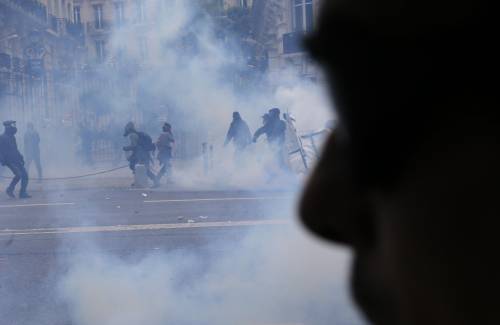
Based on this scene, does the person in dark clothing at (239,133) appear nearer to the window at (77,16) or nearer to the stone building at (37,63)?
the stone building at (37,63)

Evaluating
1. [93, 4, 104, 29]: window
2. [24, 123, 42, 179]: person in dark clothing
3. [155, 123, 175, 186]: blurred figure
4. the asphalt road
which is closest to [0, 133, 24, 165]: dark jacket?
the asphalt road

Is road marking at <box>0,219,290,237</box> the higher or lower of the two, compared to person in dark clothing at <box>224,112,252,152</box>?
lower

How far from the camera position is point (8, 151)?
1308 cm

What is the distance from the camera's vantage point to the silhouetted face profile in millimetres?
478

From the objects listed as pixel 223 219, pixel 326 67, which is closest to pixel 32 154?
pixel 223 219

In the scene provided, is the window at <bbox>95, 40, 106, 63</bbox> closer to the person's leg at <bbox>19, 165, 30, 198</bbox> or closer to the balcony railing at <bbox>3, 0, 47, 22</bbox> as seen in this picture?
the balcony railing at <bbox>3, 0, 47, 22</bbox>

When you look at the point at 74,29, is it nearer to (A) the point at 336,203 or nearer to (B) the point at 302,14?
(B) the point at 302,14

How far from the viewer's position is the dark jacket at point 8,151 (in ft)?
42.7

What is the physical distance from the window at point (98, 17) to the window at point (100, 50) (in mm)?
806

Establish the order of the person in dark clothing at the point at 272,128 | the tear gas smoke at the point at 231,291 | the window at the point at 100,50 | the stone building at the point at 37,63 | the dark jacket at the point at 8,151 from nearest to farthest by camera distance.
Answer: the tear gas smoke at the point at 231,291 → the dark jacket at the point at 8,151 → the person in dark clothing at the point at 272,128 → the window at the point at 100,50 → the stone building at the point at 37,63

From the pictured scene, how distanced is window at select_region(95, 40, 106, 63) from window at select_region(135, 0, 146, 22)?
426 cm

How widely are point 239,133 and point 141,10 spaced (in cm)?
736

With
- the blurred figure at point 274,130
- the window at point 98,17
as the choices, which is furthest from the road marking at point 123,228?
the window at point 98,17

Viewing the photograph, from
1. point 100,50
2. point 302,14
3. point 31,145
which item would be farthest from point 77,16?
point 31,145
